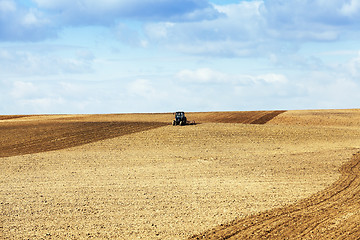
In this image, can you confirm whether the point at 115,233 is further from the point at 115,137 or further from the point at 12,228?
the point at 115,137

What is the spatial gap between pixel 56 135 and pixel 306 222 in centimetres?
3807

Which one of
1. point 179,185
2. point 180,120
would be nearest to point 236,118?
point 180,120

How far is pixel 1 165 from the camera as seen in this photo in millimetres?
34250

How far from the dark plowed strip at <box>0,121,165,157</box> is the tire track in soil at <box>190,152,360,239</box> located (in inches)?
1067

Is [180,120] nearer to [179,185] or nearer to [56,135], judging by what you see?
[56,135]

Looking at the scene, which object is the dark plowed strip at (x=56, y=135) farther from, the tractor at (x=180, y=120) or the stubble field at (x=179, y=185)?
the tractor at (x=180, y=120)

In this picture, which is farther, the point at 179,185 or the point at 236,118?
the point at 236,118

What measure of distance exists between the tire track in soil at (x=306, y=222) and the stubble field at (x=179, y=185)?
0.03m

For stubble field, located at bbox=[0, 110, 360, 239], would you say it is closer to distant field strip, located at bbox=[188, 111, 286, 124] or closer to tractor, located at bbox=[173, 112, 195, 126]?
tractor, located at bbox=[173, 112, 195, 126]

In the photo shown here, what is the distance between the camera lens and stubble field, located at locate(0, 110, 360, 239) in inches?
685

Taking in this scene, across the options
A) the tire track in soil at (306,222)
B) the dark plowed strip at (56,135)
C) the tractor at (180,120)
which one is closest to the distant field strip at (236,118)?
the tractor at (180,120)

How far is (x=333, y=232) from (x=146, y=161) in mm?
20374

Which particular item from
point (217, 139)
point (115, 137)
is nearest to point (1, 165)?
point (115, 137)

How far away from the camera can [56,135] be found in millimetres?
51844
